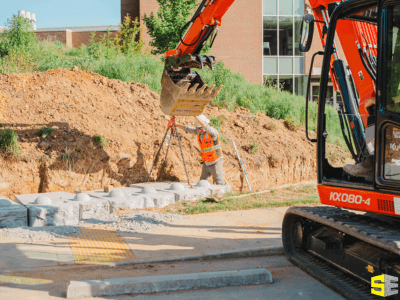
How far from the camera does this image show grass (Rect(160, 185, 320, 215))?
7.66 meters

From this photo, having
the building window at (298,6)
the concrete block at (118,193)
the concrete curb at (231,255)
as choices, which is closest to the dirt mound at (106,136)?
the concrete block at (118,193)

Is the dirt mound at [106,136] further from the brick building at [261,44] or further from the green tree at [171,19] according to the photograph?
the brick building at [261,44]

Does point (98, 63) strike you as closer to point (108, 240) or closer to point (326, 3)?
point (108, 240)

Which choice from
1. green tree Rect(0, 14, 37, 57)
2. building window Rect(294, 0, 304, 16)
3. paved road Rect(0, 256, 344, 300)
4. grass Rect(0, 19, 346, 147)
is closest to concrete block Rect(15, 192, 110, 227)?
paved road Rect(0, 256, 344, 300)

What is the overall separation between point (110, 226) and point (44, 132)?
15.6ft

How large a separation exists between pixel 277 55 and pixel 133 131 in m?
16.8

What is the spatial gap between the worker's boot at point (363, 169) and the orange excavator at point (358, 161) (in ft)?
0.14

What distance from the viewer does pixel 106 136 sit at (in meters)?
10.7

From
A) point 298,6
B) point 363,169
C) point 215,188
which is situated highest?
point 298,6

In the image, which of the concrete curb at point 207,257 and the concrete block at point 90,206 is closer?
the concrete curb at point 207,257

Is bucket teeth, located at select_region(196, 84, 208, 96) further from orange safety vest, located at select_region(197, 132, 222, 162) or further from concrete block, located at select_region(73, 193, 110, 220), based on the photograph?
concrete block, located at select_region(73, 193, 110, 220)

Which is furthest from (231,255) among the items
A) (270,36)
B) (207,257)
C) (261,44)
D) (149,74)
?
(270,36)

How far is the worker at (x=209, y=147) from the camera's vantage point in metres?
9.50

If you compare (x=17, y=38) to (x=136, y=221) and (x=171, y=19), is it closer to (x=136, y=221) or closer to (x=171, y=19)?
(x=171, y=19)
